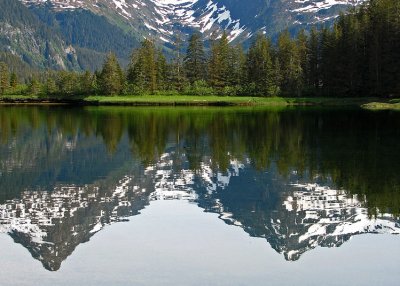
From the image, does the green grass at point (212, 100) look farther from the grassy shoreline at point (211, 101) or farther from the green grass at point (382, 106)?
the green grass at point (382, 106)

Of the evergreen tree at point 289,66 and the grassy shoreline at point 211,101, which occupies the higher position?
the evergreen tree at point 289,66


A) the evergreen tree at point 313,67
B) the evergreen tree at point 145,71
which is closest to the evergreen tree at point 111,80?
the evergreen tree at point 145,71

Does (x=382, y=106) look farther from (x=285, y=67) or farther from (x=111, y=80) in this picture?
(x=111, y=80)

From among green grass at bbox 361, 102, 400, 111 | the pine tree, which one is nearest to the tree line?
the pine tree

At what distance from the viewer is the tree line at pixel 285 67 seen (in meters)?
132

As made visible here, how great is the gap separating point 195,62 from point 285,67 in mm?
31024

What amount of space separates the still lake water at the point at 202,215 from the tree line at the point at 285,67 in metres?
86.0

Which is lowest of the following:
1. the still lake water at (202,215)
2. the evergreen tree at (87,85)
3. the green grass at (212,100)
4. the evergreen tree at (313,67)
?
the still lake water at (202,215)

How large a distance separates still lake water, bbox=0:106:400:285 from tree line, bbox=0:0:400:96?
86003 millimetres

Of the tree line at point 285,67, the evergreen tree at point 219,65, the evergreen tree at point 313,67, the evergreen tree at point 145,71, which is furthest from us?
the evergreen tree at point 219,65

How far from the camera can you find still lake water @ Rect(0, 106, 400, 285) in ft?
65.6

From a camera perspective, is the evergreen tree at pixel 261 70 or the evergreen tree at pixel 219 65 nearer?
the evergreen tree at pixel 261 70

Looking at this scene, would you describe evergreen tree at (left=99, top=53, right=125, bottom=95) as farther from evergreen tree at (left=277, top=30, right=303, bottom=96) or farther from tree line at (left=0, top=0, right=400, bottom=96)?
evergreen tree at (left=277, top=30, right=303, bottom=96)

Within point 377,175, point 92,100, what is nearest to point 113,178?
point 377,175
